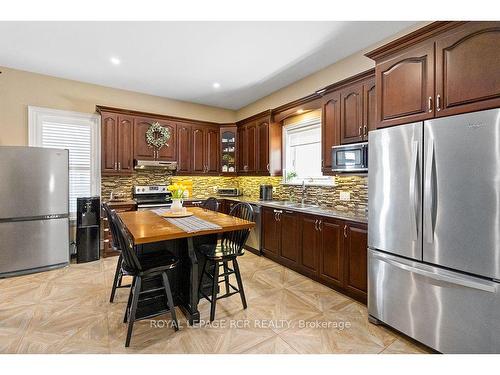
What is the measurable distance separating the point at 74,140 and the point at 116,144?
0.65 meters

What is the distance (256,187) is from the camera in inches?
211

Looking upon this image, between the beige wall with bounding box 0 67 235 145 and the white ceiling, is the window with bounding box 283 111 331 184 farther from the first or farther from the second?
the beige wall with bounding box 0 67 235 145

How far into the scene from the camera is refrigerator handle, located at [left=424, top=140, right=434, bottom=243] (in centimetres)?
185

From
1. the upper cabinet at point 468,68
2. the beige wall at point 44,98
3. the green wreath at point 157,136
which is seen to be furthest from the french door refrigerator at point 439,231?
the beige wall at point 44,98

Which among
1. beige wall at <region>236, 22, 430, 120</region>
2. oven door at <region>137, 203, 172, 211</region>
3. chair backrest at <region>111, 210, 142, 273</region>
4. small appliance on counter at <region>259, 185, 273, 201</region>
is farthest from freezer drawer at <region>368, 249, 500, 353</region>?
oven door at <region>137, 203, 172, 211</region>

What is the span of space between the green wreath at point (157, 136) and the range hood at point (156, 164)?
0.33 m

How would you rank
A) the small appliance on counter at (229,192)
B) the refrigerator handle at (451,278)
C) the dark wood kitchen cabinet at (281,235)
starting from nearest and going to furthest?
the refrigerator handle at (451,278)
the dark wood kitchen cabinet at (281,235)
the small appliance on counter at (229,192)

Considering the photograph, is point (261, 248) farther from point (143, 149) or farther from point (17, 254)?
point (17, 254)

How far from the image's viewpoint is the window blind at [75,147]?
4.09m

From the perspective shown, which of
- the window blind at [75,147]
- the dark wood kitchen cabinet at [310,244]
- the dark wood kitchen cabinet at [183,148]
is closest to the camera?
the dark wood kitchen cabinet at [310,244]

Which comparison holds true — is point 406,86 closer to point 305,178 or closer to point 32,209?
point 305,178

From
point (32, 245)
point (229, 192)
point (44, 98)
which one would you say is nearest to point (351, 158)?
point (229, 192)

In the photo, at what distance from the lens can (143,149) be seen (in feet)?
15.2

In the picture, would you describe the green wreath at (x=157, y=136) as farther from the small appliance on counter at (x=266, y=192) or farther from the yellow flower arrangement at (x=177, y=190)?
the yellow flower arrangement at (x=177, y=190)
